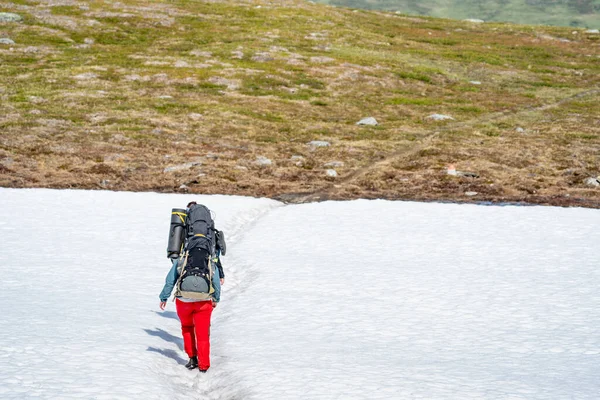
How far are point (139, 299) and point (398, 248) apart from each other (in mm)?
11500

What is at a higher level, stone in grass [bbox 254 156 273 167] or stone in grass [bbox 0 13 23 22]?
stone in grass [bbox 0 13 23 22]

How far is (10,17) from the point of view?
98.2m

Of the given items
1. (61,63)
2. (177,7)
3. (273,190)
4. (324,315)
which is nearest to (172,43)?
(61,63)

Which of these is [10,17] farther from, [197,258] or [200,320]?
[200,320]

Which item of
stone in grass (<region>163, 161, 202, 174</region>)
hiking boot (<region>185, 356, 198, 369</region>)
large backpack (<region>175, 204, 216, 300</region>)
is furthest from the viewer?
stone in grass (<region>163, 161, 202, 174</region>)

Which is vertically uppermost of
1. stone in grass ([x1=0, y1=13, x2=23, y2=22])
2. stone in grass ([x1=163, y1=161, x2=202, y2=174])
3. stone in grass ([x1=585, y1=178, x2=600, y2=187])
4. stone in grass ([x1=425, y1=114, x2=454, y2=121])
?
stone in grass ([x1=0, y1=13, x2=23, y2=22])

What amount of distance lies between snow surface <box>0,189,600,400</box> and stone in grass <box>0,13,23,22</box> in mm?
74493

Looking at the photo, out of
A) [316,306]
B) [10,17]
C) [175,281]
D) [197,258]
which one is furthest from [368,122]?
[10,17]

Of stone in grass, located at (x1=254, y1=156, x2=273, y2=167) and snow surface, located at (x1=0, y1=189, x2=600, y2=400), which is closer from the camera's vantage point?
snow surface, located at (x1=0, y1=189, x2=600, y2=400)

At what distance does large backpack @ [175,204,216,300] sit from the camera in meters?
14.0

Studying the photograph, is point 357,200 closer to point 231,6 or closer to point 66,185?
point 66,185

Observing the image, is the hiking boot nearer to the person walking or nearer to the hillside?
the person walking

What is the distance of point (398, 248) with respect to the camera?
1067 inches

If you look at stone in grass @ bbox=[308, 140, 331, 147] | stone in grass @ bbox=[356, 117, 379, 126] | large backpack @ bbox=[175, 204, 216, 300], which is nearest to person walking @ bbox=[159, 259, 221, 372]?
large backpack @ bbox=[175, 204, 216, 300]
